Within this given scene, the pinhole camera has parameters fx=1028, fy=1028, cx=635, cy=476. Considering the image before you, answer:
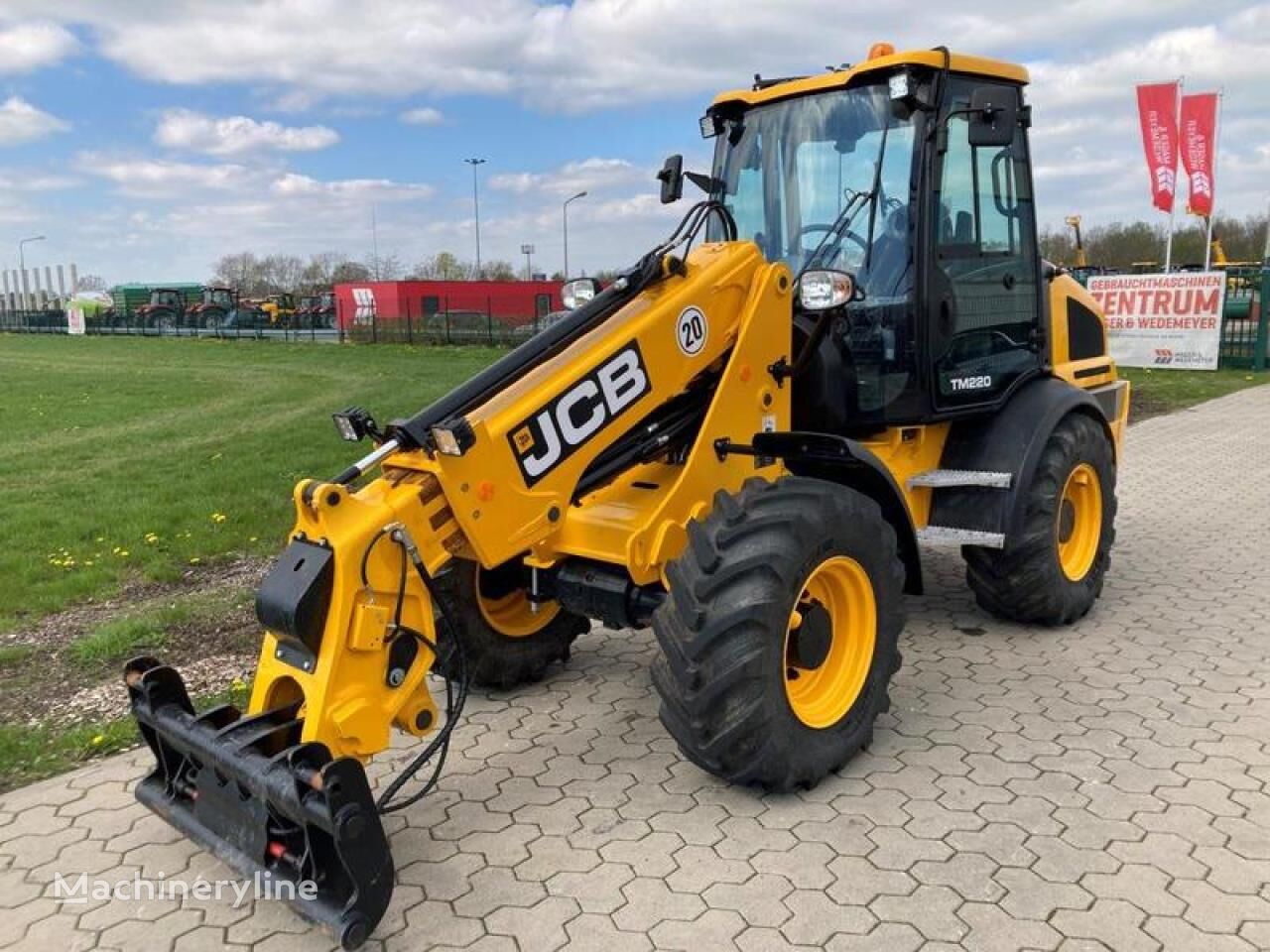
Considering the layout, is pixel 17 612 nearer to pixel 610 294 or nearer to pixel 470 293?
pixel 610 294

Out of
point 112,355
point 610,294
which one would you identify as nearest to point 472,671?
point 610,294

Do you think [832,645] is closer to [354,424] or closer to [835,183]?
[354,424]

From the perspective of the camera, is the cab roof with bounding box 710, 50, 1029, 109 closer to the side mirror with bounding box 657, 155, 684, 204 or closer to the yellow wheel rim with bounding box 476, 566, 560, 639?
the side mirror with bounding box 657, 155, 684, 204

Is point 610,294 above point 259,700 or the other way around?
above

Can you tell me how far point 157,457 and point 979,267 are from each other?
10.0 meters

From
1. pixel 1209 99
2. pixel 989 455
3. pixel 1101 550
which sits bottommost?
pixel 1101 550

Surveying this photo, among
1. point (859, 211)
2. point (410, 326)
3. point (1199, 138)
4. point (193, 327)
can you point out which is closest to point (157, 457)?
point (859, 211)

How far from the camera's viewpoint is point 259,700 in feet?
11.1

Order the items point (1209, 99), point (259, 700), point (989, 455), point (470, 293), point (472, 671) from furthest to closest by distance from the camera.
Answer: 1. point (470, 293)
2. point (1209, 99)
3. point (989, 455)
4. point (472, 671)
5. point (259, 700)

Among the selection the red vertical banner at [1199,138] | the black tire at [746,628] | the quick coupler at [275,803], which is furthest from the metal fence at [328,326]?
the quick coupler at [275,803]

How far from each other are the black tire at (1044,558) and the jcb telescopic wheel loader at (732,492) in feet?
0.07

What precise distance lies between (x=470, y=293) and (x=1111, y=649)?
4236 centimetres

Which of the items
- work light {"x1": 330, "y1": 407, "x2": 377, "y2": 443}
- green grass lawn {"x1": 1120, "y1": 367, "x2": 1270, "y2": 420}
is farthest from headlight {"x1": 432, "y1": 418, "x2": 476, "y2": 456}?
green grass lawn {"x1": 1120, "y1": 367, "x2": 1270, "y2": 420}

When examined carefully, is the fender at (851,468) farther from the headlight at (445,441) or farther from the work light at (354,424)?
the work light at (354,424)
